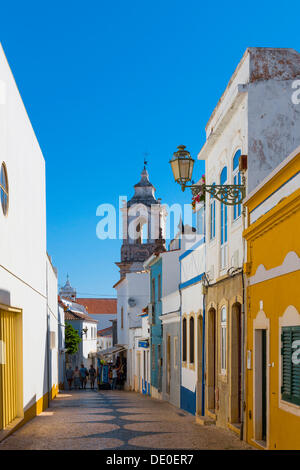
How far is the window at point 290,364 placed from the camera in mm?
8453

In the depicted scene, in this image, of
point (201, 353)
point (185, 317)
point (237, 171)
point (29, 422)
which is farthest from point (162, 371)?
point (237, 171)

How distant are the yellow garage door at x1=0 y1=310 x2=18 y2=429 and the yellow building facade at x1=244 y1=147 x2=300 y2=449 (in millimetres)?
4335

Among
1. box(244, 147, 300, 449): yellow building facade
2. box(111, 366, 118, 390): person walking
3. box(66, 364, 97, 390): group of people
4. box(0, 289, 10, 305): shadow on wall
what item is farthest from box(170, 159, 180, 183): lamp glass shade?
box(66, 364, 97, 390): group of people

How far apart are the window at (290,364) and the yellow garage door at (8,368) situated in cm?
505

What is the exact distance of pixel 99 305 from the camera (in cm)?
11550

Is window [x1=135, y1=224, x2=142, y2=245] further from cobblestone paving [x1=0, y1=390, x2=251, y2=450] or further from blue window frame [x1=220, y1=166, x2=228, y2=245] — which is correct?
blue window frame [x1=220, y1=166, x2=228, y2=245]

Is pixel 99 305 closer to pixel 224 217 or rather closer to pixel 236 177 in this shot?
pixel 224 217

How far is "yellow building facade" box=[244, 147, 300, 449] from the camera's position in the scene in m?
8.57

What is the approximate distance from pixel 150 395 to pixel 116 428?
57.7 ft

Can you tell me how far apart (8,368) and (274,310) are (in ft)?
18.1

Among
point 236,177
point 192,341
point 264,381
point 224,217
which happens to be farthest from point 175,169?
point 192,341

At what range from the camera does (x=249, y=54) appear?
13.0 metres
